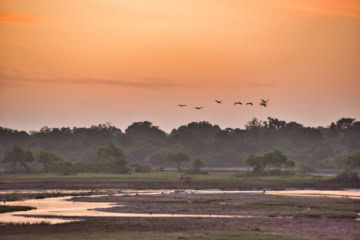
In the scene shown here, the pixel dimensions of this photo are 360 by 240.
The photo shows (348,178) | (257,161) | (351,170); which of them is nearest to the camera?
(348,178)

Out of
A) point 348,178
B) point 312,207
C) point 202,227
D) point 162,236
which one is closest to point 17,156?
point 348,178

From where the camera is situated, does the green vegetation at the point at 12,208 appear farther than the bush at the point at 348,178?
No

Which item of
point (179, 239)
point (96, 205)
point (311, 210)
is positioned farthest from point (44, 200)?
point (179, 239)

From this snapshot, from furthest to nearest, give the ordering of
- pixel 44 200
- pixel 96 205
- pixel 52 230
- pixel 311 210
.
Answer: pixel 44 200 → pixel 96 205 → pixel 311 210 → pixel 52 230

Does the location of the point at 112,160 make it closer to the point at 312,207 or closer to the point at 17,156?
the point at 17,156

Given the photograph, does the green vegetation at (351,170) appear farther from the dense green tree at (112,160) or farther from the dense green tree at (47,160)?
the dense green tree at (47,160)

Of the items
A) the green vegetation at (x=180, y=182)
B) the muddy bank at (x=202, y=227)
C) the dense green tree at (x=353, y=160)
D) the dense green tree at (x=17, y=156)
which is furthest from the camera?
the dense green tree at (x=17, y=156)

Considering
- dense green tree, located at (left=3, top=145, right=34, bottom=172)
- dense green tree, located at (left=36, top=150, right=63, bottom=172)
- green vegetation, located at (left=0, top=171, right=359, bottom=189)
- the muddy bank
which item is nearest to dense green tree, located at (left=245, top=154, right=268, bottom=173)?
green vegetation, located at (left=0, top=171, right=359, bottom=189)

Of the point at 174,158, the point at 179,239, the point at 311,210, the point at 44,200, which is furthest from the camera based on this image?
the point at 174,158

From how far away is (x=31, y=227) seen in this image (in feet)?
175

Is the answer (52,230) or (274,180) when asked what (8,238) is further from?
(274,180)

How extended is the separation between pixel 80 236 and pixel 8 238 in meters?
4.66

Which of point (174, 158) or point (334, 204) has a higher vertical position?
point (174, 158)

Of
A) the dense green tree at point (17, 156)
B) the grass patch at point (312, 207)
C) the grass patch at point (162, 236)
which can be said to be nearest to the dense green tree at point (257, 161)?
the dense green tree at point (17, 156)
